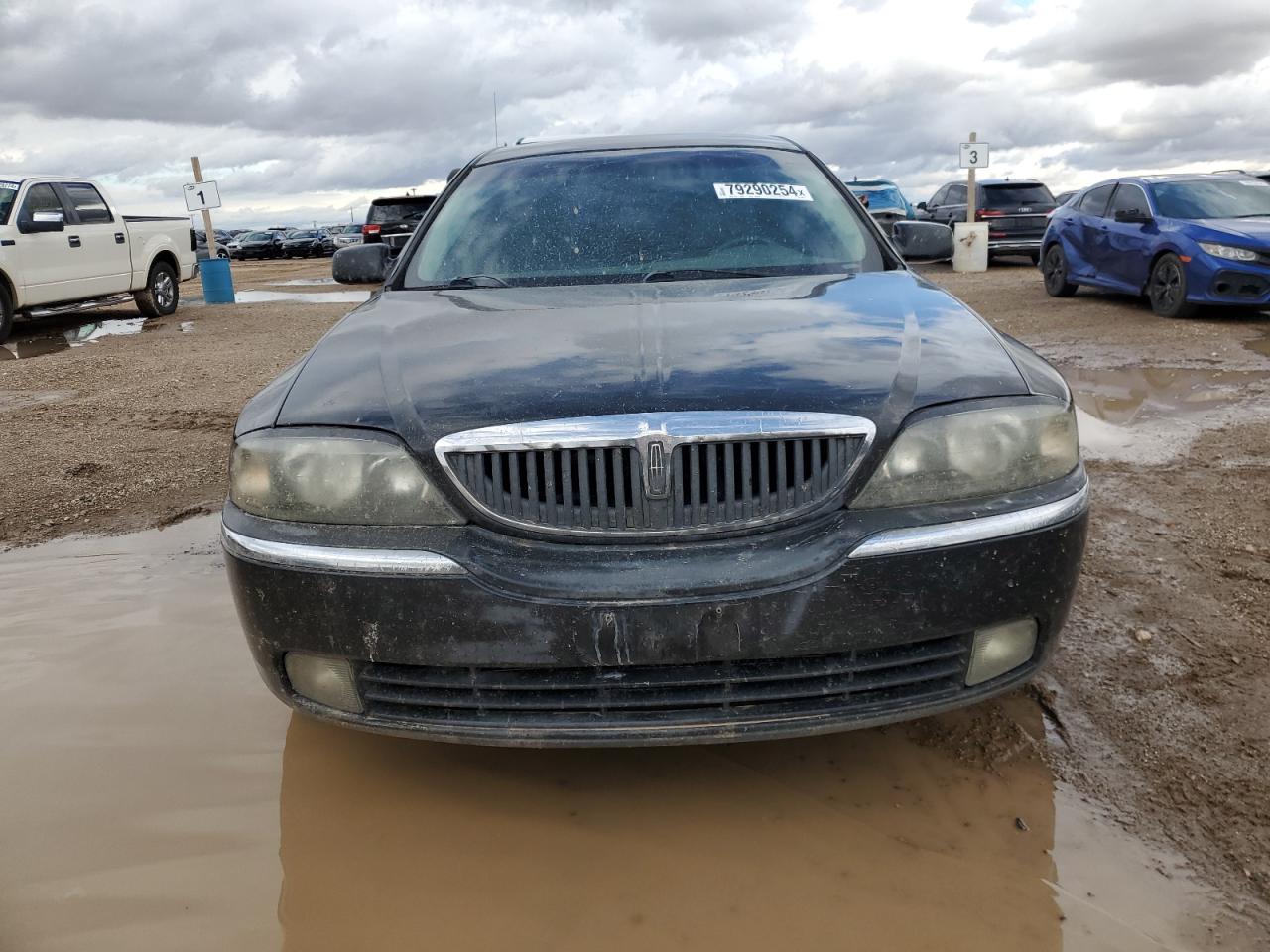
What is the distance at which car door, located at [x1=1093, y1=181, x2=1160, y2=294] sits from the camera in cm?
1013

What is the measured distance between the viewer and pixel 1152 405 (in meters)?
6.11

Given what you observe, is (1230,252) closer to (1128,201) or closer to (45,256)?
(1128,201)

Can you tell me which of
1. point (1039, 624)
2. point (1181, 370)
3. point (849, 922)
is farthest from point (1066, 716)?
point (1181, 370)

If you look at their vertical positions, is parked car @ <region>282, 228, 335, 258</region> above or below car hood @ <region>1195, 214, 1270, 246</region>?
below

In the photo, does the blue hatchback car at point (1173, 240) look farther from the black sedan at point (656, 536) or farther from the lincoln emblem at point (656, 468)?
the lincoln emblem at point (656, 468)

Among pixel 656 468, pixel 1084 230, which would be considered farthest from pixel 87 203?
pixel 656 468

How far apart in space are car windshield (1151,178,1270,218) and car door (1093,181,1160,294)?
185 millimetres

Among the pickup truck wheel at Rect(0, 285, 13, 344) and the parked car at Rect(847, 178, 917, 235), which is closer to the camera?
the pickup truck wheel at Rect(0, 285, 13, 344)

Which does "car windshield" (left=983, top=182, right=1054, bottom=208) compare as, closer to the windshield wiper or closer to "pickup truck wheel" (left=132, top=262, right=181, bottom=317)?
"pickup truck wheel" (left=132, top=262, right=181, bottom=317)

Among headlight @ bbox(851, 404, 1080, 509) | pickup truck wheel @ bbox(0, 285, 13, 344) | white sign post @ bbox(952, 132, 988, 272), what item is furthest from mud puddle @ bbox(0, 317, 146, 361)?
white sign post @ bbox(952, 132, 988, 272)

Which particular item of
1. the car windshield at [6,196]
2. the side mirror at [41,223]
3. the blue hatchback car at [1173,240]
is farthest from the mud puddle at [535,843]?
the car windshield at [6,196]

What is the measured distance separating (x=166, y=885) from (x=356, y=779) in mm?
468

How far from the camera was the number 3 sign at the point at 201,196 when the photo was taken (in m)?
16.9

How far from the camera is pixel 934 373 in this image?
2.12m
